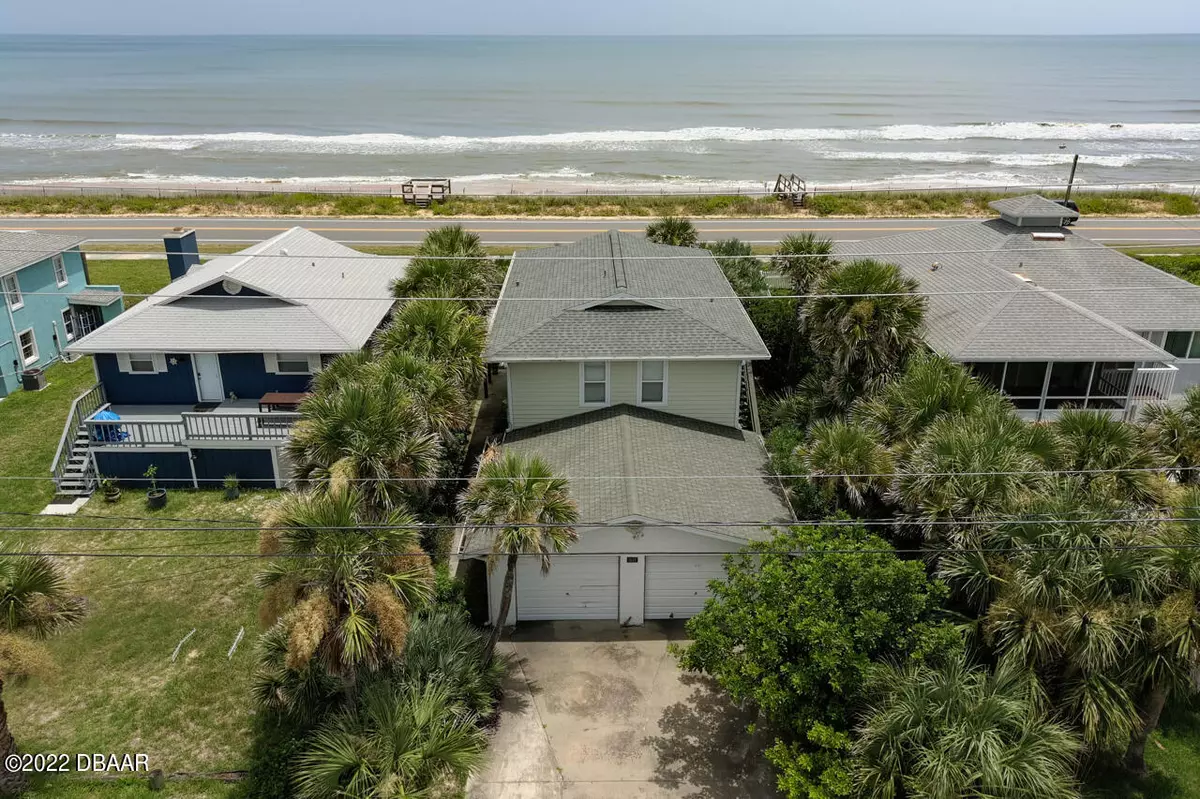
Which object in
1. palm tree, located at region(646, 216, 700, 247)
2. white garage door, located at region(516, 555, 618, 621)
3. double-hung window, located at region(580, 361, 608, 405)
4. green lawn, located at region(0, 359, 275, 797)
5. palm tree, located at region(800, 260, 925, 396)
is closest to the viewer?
green lawn, located at region(0, 359, 275, 797)

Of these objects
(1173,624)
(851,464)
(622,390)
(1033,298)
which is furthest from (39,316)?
(1173,624)

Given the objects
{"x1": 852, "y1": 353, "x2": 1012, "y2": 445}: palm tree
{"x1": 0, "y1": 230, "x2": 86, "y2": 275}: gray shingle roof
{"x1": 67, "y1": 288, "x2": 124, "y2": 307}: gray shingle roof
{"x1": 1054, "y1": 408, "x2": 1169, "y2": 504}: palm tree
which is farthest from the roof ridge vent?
{"x1": 0, "y1": 230, "x2": 86, "y2": 275}: gray shingle roof

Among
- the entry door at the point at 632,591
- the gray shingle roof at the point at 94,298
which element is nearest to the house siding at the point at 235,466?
the entry door at the point at 632,591

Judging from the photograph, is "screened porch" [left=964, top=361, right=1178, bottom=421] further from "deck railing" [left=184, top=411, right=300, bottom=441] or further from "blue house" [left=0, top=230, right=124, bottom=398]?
"blue house" [left=0, top=230, right=124, bottom=398]

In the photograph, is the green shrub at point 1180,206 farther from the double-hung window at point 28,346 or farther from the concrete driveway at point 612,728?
the double-hung window at point 28,346

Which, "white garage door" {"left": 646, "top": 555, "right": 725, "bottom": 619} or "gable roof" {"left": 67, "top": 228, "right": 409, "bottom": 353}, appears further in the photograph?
"gable roof" {"left": 67, "top": 228, "right": 409, "bottom": 353}

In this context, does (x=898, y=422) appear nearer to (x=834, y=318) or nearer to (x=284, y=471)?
(x=834, y=318)
